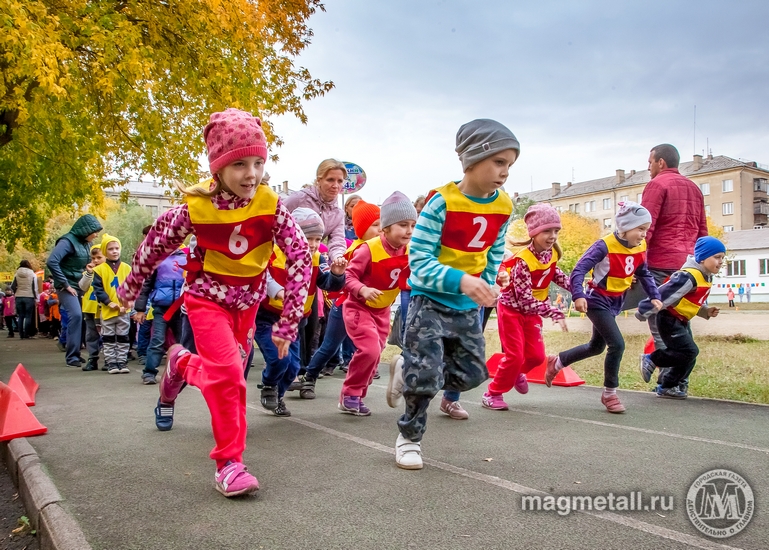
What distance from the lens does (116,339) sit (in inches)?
417

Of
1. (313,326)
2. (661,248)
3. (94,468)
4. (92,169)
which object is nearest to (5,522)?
(94,468)

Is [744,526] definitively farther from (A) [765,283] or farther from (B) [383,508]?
(A) [765,283]

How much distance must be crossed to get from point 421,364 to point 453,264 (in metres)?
0.70

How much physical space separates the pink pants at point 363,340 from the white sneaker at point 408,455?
1805mm

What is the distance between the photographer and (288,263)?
162 inches

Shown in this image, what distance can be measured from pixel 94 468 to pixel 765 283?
7750cm

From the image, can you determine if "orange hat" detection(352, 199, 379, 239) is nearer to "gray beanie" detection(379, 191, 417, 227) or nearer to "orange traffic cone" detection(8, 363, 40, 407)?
"gray beanie" detection(379, 191, 417, 227)

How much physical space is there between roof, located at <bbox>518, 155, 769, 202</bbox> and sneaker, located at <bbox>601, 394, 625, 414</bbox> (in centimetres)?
8531

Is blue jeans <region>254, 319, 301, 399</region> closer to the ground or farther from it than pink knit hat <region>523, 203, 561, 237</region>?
closer to the ground

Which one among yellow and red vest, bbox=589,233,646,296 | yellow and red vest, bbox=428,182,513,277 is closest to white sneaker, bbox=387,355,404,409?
yellow and red vest, bbox=428,182,513,277

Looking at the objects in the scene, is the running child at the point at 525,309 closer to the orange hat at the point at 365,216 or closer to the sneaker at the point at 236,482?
the orange hat at the point at 365,216

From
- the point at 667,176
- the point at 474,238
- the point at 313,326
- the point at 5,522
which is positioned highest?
the point at 667,176

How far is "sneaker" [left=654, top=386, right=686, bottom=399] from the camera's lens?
6.93 meters

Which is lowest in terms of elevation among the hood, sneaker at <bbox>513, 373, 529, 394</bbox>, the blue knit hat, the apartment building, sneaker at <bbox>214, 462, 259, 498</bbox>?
sneaker at <bbox>214, 462, 259, 498</bbox>
